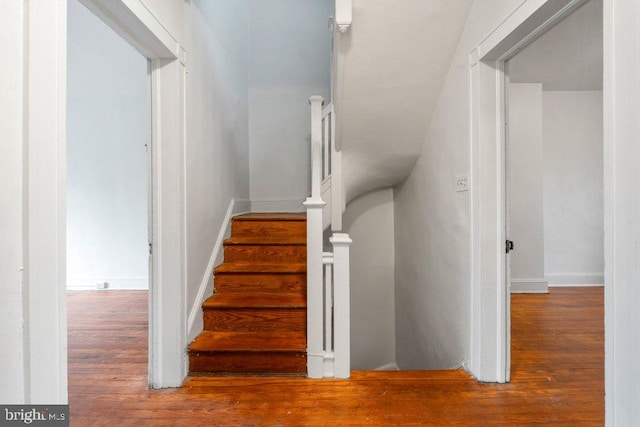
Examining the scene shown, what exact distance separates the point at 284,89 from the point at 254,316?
9.14 ft

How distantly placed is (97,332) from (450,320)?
264 cm

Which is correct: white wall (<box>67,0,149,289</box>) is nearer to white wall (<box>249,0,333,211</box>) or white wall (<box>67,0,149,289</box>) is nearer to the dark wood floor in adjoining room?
white wall (<box>249,0,333,211</box>)

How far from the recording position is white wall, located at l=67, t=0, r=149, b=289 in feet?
11.6

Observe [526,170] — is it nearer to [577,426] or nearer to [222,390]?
[577,426]

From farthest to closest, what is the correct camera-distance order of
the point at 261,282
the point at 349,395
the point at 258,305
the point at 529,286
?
1. the point at 529,286
2. the point at 261,282
3. the point at 258,305
4. the point at 349,395

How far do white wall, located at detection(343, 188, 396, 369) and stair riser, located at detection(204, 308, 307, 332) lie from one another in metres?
1.84

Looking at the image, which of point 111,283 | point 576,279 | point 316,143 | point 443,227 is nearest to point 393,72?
point 316,143

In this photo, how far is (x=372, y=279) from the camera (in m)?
4.00

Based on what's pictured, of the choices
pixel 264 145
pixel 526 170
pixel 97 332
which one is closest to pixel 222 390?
pixel 97 332

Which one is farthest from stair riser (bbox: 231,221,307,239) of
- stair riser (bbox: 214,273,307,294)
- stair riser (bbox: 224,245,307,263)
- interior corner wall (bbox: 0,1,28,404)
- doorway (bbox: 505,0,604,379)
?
doorway (bbox: 505,0,604,379)

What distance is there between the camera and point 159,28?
1661mm

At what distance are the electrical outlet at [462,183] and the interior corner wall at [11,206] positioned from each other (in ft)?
6.50

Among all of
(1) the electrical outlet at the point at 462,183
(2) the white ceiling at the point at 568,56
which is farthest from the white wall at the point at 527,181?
(1) the electrical outlet at the point at 462,183

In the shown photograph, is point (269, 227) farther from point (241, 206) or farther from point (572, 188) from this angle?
point (572, 188)
